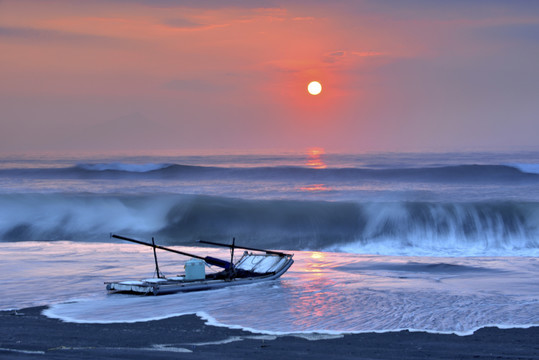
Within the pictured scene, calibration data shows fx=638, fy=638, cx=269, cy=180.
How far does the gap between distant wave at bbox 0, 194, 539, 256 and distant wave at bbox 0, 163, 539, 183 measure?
16555mm

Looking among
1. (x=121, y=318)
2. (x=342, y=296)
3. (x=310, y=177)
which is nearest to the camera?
(x=121, y=318)

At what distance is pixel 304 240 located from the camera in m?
22.2

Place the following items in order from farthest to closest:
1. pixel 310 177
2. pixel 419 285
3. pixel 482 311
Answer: pixel 310 177 → pixel 419 285 → pixel 482 311

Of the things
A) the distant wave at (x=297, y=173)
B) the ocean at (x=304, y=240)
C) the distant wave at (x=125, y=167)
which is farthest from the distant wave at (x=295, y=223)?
the distant wave at (x=125, y=167)

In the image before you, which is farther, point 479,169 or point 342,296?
point 479,169

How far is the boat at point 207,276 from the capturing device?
10.4 meters

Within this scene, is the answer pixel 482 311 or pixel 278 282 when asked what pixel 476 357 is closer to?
pixel 482 311

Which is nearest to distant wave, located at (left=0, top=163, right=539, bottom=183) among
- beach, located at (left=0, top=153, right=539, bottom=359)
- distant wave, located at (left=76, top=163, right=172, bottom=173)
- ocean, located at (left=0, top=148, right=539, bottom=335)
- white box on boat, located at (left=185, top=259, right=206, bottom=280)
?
distant wave, located at (left=76, top=163, right=172, bottom=173)

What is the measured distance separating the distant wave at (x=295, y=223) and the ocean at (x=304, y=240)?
8 centimetres

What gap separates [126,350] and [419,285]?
6.53 m

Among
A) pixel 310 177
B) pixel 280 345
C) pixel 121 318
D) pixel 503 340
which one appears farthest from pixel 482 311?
pixel 310 177

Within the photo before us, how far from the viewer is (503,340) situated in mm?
7430

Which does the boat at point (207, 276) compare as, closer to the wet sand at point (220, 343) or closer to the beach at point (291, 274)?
the beach at point (291, 274)

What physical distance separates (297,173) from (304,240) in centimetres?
2590
